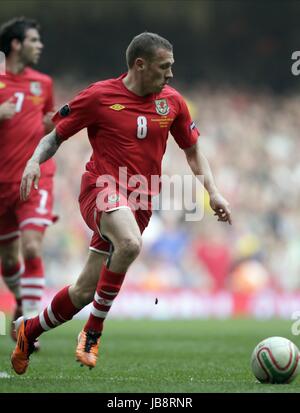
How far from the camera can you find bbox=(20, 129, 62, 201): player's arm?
22.3ft

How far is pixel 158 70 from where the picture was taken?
711 cm

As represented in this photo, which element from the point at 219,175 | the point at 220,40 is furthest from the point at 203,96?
the point at 219,175

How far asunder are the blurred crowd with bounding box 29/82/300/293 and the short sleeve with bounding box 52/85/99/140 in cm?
1225

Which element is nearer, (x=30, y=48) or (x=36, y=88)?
(x=30, y=48)

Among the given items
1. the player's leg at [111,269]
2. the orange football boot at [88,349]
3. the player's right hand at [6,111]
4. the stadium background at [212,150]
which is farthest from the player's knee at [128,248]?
the stadium background at [212,150]

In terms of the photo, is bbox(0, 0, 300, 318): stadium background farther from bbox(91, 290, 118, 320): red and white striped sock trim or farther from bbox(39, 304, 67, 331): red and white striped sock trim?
bbox(91, 290, 118, 320): red and white striped sock trim

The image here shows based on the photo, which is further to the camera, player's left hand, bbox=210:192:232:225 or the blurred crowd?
the blurred crowd

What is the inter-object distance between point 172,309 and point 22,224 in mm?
9822

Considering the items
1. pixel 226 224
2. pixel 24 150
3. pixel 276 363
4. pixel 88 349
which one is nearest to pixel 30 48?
pixel 24 150

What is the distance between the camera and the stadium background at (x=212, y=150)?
766 inches

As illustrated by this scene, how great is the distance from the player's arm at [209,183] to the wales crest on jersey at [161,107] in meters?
0.46

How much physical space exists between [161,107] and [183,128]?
0.31 m

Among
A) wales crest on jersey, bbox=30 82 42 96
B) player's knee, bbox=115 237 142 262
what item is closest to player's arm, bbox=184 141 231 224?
player's knee, bbox=115 237 142 262

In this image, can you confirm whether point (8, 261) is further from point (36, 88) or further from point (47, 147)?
point (47, 147)
